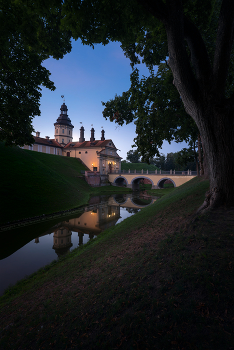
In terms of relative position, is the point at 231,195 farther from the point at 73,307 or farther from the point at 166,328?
the point at 73,307

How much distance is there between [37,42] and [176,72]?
6.10 m

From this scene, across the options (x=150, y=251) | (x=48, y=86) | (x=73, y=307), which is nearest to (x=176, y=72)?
(x=150, y=251)

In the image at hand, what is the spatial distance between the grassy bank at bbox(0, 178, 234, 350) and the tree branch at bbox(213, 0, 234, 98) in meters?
3.85

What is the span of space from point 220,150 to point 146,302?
4.44 m

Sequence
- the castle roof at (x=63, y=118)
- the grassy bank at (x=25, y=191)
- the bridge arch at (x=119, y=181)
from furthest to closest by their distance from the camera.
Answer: the castle roof at (x=63, y=118) < the bridge arch at (x=119, y=181) < the grassy bank at (x=25, y=191)

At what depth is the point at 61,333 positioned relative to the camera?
3213mm

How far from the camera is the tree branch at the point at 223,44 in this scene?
434cm

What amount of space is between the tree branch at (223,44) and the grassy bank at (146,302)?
385 centimetres

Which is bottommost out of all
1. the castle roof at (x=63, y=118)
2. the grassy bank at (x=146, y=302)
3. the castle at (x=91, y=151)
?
the grassy bank at (x=146, y=302)

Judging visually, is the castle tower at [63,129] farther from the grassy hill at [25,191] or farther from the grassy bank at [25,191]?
the grassy hill at [25,191]

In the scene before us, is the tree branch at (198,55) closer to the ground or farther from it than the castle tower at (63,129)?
closer to the ground

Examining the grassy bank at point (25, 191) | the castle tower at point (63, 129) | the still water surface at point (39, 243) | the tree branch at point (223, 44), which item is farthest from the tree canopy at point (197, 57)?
the castle tower at point (63, 129)

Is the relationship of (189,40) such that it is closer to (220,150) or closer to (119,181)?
(220,150)

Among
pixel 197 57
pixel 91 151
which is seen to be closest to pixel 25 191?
pixel 197 57
